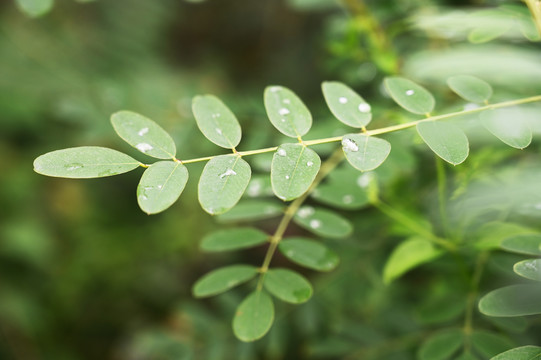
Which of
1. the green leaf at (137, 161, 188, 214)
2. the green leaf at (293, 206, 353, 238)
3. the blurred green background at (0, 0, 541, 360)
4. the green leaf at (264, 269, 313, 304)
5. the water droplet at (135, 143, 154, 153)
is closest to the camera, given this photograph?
the green leaf at (137, 161, 188, 214)

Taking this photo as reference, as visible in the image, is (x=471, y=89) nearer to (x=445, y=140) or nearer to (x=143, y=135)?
(x=445, y=140)

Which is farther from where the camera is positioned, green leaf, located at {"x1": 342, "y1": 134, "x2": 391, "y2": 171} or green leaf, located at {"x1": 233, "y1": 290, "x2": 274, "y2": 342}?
green leaf, located at {"x1": 233, "y1": 290, "x2": 274, "y2": 342}

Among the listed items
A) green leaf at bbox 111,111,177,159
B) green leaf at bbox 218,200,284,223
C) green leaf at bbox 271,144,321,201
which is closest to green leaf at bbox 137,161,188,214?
green leaf at bbox 111,111,177,159

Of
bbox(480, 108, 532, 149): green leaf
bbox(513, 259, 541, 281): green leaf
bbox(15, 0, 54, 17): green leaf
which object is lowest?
bbox(513, 259, 541, 281): green leaf

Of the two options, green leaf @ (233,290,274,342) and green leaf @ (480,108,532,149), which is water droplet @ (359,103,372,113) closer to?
green leaf @ (480,108,532,149)

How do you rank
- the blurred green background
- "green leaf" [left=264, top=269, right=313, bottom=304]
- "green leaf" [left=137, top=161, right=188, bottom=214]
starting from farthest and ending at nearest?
the blurred green background
"green leaf" [left=264, top=269, right=313, bottom=304]
"green leaf" [left=137, top=161, right=188, bottom=214]

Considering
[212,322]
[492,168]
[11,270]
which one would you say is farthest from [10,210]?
[492,168]
